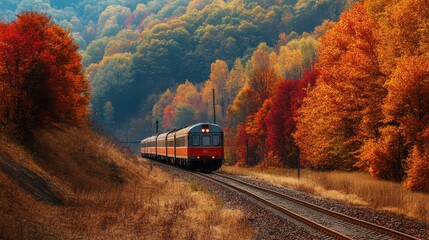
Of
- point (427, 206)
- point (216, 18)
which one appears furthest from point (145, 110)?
point (427, 206)

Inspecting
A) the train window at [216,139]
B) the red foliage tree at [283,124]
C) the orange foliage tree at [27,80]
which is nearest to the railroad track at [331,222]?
the orange foliage tree at [27,80]

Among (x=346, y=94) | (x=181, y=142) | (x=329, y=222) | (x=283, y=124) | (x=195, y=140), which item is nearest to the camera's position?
(x=329, y=222)

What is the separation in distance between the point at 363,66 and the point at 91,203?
774 inches

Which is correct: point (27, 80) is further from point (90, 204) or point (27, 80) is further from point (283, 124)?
point (283, 124)

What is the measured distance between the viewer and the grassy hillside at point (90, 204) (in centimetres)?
1152

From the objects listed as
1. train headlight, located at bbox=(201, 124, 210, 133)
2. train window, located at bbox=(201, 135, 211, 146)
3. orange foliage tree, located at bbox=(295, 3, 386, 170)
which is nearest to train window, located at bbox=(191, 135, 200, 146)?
train window, located at bbox=(201, 135, 211, 146)

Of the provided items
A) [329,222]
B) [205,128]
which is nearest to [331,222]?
[329,222]

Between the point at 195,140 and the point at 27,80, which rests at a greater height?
the point at 27,80

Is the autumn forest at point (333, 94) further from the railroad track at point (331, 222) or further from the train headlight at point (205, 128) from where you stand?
the railroad track at point (331, 222)

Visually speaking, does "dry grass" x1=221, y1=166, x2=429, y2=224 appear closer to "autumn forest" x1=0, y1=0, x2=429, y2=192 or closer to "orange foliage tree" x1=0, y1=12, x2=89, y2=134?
"autumn forest" x1=0, y1=0, x2=429, y2=192

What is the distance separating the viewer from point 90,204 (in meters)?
16.3

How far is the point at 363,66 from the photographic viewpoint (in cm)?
2925

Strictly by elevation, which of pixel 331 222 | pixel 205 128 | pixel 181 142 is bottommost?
pixel 331 222

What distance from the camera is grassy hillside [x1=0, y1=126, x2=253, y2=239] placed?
1152 cm
